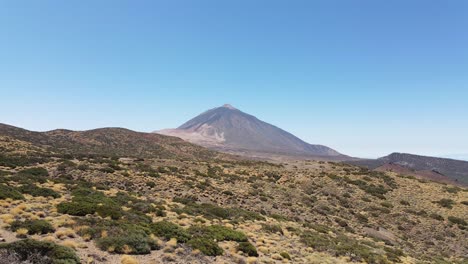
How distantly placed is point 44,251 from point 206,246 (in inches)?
286

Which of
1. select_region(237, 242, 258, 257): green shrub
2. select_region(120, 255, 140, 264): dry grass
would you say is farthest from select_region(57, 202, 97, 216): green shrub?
select_region(237, 242, 258, 257): green shrub

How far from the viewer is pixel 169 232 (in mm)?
16922

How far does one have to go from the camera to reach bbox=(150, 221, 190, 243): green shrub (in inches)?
650

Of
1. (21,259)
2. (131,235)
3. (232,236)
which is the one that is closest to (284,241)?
(232,236)

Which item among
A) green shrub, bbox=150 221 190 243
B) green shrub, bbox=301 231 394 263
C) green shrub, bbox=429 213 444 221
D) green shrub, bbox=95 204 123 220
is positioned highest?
green shrub, bbox=429 213 444 221

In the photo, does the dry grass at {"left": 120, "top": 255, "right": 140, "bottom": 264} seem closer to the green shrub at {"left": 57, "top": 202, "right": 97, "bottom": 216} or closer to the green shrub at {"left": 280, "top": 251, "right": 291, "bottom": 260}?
the green shrub at {"left": 57, "top": 202, "right": 97, "bottom": 216}

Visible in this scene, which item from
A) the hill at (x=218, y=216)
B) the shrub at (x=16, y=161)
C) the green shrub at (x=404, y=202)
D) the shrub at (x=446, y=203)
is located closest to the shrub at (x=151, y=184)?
the hill at (x=218, y=216)

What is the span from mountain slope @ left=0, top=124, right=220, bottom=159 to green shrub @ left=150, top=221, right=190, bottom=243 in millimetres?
59793

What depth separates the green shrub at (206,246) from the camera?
1548 cm

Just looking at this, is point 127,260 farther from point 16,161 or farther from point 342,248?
point 16,161

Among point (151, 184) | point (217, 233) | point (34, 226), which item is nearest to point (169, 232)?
point (217, 233)

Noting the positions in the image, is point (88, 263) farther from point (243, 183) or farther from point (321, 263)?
point (243, 183)

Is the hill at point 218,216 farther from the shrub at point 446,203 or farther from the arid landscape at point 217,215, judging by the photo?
the shrub at point 446,203

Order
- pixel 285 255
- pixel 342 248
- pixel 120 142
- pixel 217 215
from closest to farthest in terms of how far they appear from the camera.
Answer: pixel 285 255
pixel 342 248
pixel 217 215
pixel 120 142
